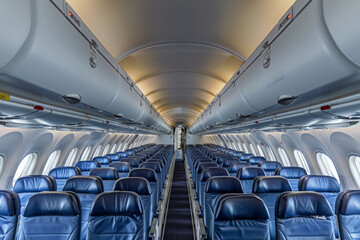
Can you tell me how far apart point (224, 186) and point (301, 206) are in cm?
146

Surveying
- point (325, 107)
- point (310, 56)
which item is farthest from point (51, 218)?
point (325, 107)

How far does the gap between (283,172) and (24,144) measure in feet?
21.2

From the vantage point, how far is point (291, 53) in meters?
1.78

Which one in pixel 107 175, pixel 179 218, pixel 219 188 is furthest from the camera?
pixel 179 218

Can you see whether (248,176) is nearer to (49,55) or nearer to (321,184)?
(321,184)

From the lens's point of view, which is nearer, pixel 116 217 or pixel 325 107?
pixel 325 107

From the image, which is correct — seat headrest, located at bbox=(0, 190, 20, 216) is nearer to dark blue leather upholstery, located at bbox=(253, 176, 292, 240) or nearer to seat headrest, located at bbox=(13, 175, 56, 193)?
seat headrest, located at bbox=(13, 175, 56, 193)

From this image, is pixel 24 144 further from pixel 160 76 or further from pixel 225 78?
pixel 225 78

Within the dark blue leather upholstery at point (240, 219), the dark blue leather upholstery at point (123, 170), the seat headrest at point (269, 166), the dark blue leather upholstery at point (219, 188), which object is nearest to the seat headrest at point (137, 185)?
the dark blue leather upholstery at point (219, 188)

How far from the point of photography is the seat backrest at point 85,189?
4.13 meters

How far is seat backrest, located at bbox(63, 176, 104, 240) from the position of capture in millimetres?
4133

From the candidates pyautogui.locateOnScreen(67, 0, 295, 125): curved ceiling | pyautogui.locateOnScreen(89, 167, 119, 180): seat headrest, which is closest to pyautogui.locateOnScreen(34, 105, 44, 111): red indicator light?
pyautogui.locateOnScreen(67, 0, 295, 125): curved ceiling

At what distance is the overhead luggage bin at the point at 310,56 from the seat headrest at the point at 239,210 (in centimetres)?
131

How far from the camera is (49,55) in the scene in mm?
1603
